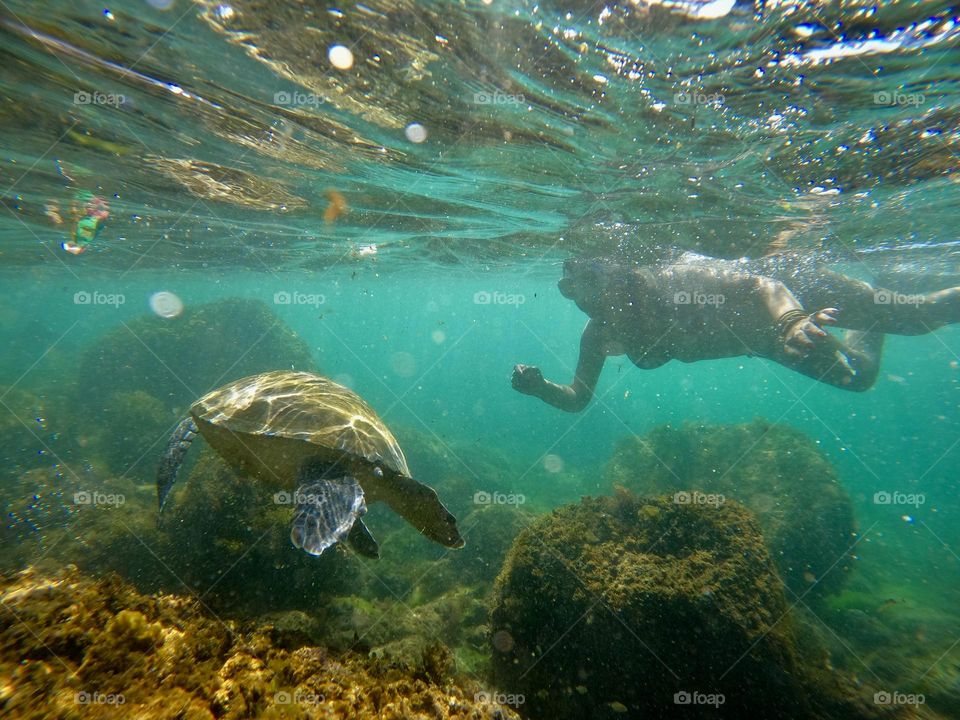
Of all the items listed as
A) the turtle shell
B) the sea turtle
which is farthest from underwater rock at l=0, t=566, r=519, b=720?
the turtle shell

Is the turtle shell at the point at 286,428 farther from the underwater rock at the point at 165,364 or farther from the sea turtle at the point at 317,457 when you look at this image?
→ the underwater rock at the point at 165,364

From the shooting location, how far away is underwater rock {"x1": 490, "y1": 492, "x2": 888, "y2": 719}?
155 inches

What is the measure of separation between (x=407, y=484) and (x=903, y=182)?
535 inches

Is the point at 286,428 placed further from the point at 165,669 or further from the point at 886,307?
the point at 886,307

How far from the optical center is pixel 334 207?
14.0m

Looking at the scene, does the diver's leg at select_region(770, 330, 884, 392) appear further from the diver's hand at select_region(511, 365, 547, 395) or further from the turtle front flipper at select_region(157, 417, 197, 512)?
the turtle front flipper at select_region(157, 417, 197, 512)

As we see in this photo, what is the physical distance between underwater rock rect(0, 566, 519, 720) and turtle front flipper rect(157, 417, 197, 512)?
9.26 ft

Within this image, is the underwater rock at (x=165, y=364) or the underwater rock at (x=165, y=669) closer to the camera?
the underwater rock at (x=165, y=669)

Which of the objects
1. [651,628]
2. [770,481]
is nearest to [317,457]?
[651,628]

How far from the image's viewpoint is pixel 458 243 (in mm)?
19500

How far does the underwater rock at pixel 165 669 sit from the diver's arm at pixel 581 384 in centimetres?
729

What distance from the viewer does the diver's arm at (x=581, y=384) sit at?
10141 mm

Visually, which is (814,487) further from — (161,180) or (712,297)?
(161,180)

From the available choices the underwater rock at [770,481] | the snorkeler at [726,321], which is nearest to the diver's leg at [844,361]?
the snorkeler at [726,321]
